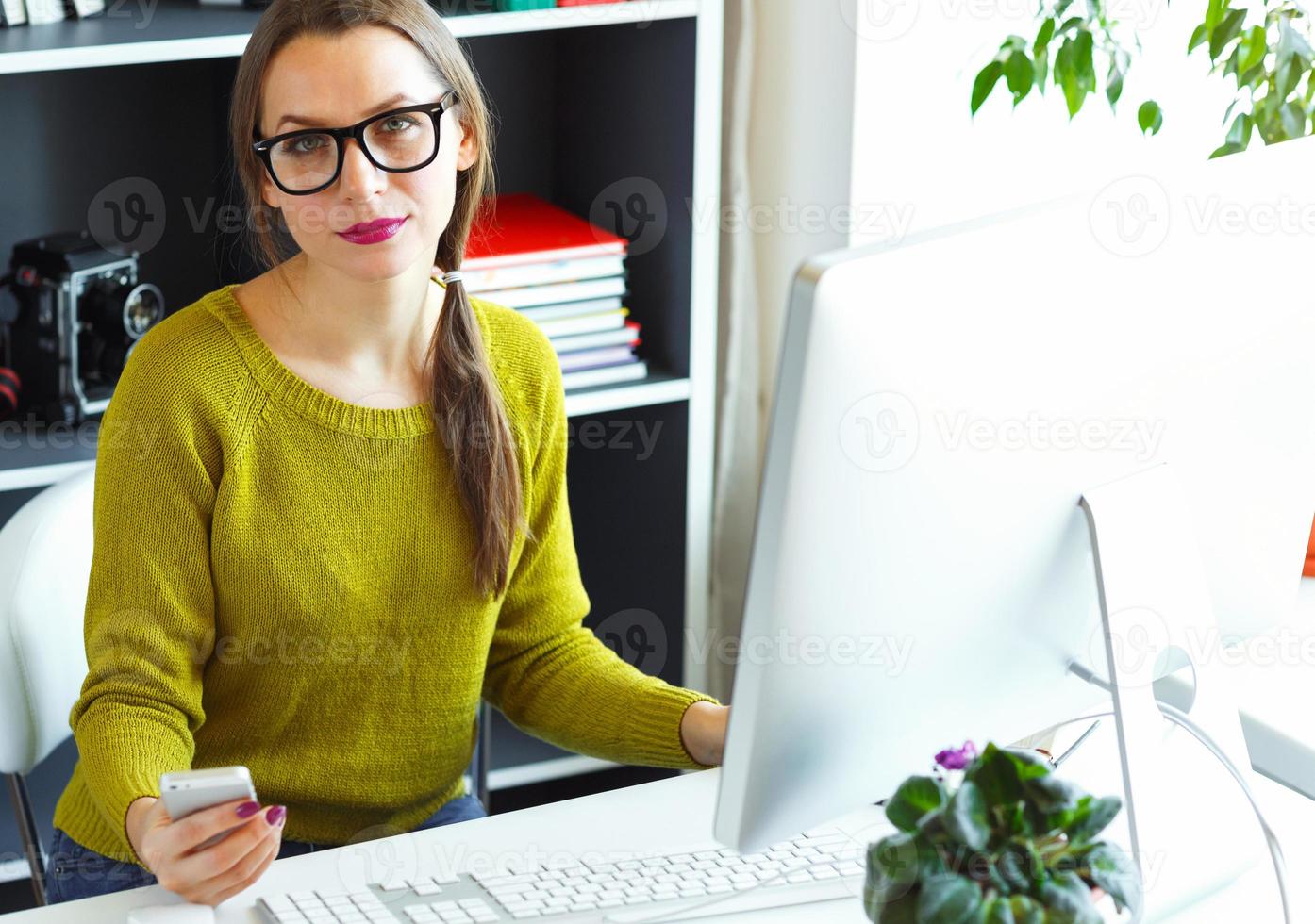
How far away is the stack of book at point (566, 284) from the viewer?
6.09 feet

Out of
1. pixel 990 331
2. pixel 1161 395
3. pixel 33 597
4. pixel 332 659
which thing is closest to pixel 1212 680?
pixel 1161 395

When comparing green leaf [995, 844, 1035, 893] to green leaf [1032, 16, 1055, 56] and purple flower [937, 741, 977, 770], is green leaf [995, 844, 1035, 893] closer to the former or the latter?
purple flower [937, 741, 977, 770]

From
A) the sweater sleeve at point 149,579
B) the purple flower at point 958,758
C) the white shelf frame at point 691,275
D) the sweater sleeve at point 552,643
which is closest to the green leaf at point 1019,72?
the white shelf frame at point 691,275

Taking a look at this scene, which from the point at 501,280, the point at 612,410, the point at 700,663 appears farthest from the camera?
the point at 700,663

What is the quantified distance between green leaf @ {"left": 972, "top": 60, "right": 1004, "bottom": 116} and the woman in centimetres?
76

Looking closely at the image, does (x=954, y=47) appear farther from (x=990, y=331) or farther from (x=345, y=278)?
(x=990, y=331)

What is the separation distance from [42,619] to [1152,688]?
90 cm

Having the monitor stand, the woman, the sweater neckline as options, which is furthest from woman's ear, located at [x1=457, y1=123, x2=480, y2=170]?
the monitor stand

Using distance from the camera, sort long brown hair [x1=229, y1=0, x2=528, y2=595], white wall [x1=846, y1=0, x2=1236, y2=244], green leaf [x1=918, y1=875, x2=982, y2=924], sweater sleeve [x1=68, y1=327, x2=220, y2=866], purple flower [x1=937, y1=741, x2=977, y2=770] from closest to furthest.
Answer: green leaf [x1=918, y1=875, x2=982, y2=924]
purple flower [x1=937, y1=741, x2=977, y2=770]
sweater sleeve [x1=68, y1=327, x2=220, y2=866]
long brown hair [x1=229, y1=0, x2=528, y2=595]
white wall [x1=846, y1=0, x2=1236, y2=244]

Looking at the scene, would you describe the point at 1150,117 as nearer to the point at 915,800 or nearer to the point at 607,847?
the point at 607,847

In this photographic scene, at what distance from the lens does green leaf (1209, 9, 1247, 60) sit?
5.16 ft

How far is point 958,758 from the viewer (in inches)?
31.6

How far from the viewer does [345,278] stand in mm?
1214

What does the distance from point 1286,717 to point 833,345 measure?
681 millimetres
